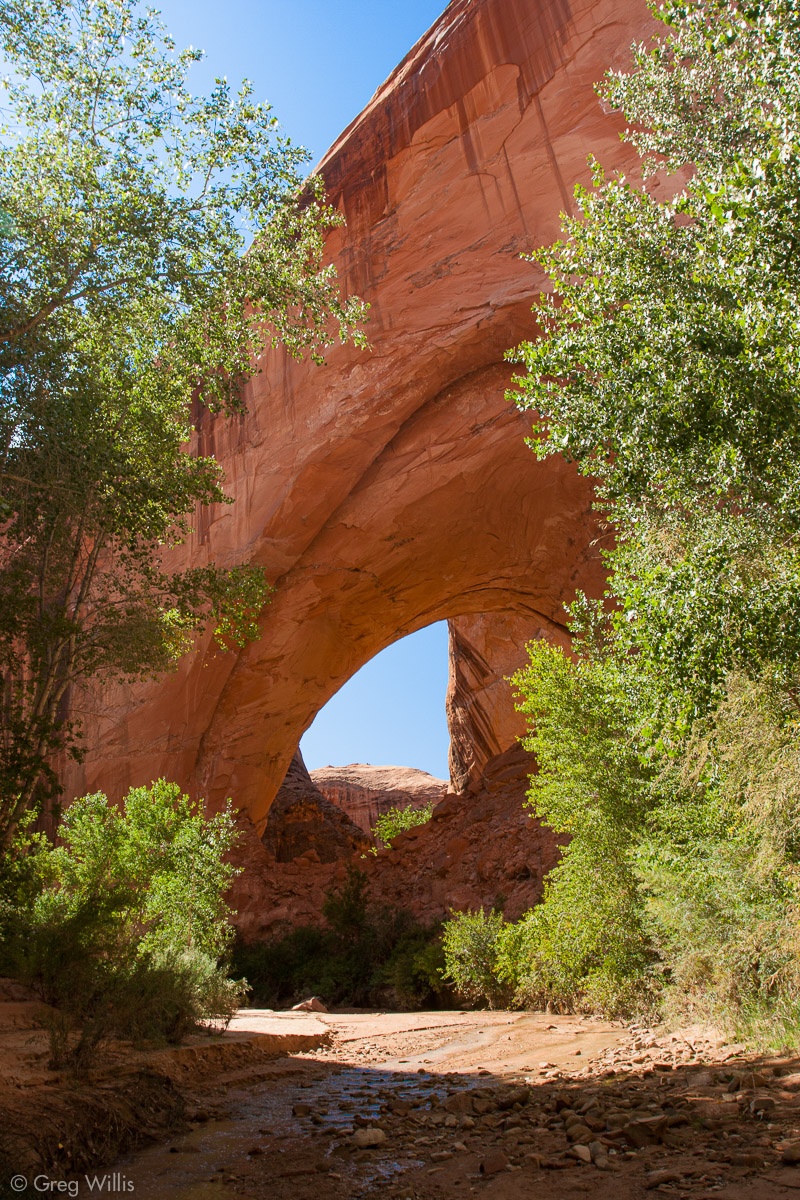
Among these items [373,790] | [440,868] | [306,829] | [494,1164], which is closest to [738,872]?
[494,1164]

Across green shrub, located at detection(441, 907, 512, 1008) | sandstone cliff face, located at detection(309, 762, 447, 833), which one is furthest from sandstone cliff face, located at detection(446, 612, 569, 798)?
sandstone cliff face, located at detection(309, 762, 447, 833)

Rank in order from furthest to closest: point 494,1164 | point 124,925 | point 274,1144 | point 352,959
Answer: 1. point 352,959
2. point 124,925
3. point 274,1144
4. point 494,1164

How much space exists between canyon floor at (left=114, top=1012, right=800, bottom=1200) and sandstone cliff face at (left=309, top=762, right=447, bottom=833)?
35384 mm

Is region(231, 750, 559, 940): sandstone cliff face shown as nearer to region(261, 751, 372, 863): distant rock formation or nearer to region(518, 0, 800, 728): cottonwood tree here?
region(261, 751, 372, 863): distant rock formation

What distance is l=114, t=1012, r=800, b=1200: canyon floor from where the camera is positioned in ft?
10.7

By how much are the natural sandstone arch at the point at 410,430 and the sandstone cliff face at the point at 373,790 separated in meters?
22.9

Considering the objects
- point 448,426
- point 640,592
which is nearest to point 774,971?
point 640,592

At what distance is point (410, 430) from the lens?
643 inches

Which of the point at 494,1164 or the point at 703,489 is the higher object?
the point at 703,489

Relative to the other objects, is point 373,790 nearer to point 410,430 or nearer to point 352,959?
point 352,959

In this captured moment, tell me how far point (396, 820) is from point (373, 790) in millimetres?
5659

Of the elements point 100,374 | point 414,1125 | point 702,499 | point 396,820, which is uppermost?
point 100,374

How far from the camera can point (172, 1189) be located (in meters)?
3.53

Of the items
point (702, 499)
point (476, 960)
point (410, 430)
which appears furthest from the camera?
point (410, 430)
